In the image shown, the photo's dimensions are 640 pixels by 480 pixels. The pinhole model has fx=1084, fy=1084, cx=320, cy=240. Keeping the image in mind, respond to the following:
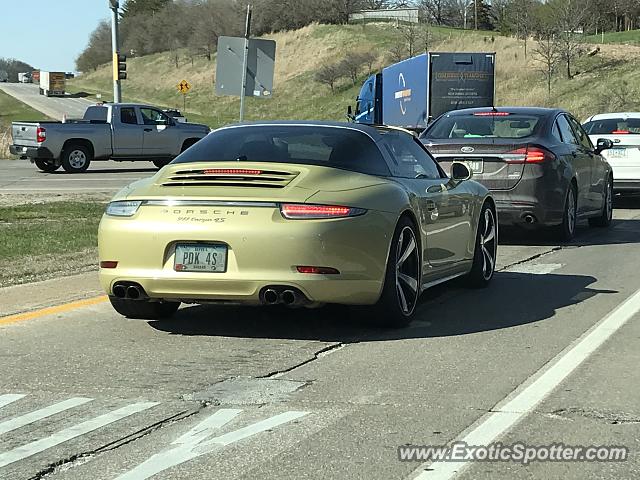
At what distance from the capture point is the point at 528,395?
5.82 m

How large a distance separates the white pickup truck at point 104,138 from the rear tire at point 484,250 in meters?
20.4

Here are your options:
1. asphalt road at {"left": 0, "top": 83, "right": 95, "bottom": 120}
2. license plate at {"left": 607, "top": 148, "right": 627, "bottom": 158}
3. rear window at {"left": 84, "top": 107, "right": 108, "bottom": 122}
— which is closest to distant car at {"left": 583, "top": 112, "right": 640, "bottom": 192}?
license plate at {"left": 607, "top": 148, "right": 627, "bottom": 158}

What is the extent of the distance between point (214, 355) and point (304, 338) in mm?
808

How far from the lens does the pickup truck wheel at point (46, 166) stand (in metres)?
29.3

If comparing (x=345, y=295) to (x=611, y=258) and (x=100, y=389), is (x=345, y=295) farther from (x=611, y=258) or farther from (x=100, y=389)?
(x=611, y=258)

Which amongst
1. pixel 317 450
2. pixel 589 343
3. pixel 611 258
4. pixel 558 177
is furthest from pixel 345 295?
pixel 558 177

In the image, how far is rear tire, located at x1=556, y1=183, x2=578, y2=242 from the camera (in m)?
13.7

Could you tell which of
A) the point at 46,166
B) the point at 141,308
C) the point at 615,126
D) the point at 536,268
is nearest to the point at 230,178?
the point at 141,308

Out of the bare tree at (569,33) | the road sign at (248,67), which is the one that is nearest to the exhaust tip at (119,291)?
the road sign at (248,67)

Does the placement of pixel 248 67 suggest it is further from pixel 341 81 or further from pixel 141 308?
pixel 341 81

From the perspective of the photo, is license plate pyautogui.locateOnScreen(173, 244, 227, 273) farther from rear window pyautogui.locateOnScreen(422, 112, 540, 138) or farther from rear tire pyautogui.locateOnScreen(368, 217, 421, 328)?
rear window pyautogui.locateOnScreen(422, 112, 540, 138)

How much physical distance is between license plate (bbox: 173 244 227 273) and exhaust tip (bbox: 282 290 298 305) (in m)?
0.42

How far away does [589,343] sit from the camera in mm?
7297

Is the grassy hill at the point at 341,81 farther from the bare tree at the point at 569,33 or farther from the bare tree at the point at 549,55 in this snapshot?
the bare tree at the point at 569,33
